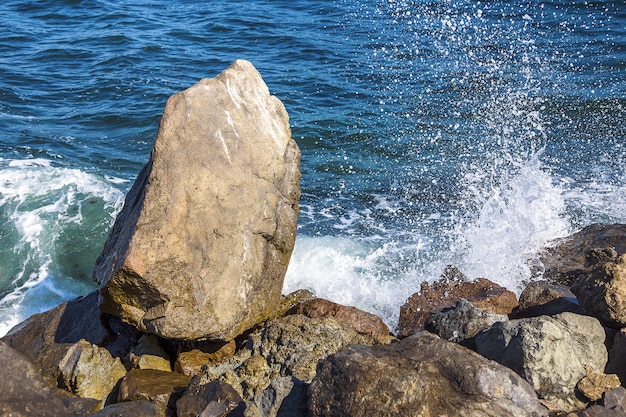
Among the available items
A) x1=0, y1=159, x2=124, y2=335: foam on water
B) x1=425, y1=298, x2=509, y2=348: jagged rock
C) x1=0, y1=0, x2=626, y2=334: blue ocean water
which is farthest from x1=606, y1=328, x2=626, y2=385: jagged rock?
x1=0, y1=159, x2=124, y2=335: foam on water

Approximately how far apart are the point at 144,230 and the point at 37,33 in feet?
43.5

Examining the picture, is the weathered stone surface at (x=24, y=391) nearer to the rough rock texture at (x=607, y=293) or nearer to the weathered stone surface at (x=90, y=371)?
the weathered stone surface at (x=90, y=371)

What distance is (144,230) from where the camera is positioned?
520 cm

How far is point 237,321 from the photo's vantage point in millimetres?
5523

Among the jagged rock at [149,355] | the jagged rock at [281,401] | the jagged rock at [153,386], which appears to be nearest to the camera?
the jagged rock at [281,401]

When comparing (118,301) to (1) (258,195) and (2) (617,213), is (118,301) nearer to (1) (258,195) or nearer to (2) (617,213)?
(1) (258,195)

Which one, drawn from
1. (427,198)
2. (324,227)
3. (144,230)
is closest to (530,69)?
(427,198)

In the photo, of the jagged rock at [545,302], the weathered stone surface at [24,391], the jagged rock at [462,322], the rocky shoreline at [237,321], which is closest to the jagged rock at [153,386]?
the rocky shoreline at [237,321]

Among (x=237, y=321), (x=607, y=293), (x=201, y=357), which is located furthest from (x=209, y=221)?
(x=607, y=293)

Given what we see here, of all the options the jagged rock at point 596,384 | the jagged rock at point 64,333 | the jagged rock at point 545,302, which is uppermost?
the jagged rock at point 596,384

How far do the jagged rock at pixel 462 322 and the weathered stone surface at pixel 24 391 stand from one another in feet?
8.99

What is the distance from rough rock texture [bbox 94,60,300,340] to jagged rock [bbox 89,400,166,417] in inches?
22.8

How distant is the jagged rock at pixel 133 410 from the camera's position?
15.5 feet

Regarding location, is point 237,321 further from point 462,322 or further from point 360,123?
point 360,123
